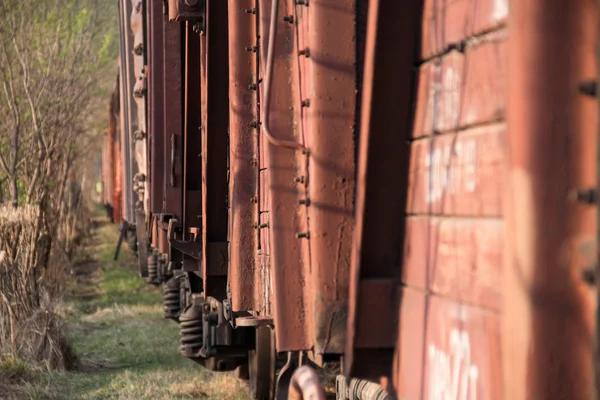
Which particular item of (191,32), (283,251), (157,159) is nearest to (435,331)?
(283,251)

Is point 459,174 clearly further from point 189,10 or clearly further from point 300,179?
point 189,10

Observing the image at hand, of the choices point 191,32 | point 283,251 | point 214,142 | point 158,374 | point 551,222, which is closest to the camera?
point 551,222

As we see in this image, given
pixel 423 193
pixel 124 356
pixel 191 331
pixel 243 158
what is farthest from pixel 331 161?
pixel 124 356

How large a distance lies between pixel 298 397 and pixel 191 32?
407 cm

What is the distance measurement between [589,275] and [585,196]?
0.15m

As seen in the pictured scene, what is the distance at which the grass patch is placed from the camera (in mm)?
8984

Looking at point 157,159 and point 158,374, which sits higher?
point 157,159

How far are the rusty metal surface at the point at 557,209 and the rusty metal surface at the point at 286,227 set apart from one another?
1.33 meters

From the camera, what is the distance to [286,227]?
10.9 feet

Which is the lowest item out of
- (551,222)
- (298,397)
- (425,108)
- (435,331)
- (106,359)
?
(106,359)

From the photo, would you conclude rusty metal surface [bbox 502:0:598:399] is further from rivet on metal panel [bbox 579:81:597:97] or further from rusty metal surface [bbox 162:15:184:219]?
rusty metal surface [bbox 162:15:184:219]

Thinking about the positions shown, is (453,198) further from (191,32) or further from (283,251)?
(191,32)

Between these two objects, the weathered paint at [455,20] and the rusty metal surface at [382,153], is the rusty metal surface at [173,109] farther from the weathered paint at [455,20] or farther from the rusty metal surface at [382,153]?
the weathered paint at [455,20]

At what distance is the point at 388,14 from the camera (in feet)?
9.15
